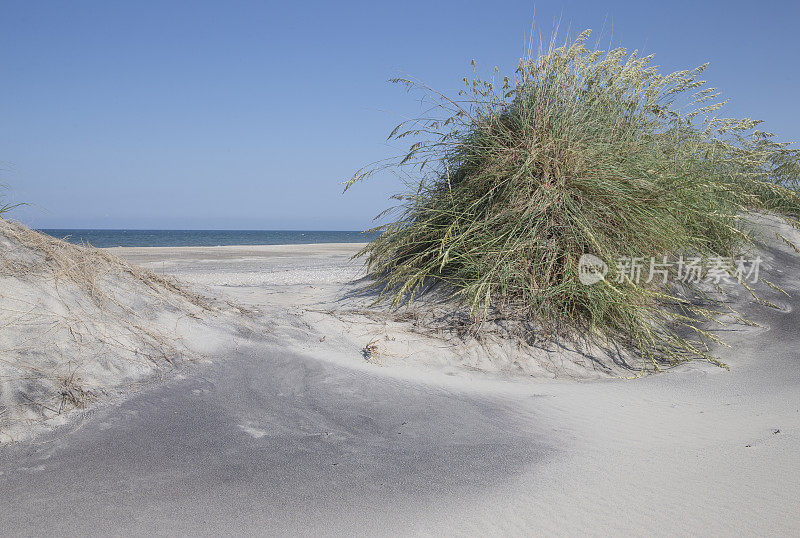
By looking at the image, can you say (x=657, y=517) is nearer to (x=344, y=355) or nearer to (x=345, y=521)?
(x=345, y=521)

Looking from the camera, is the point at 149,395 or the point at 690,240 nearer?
the point at 149,395

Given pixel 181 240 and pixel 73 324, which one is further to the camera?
pixel 181 240

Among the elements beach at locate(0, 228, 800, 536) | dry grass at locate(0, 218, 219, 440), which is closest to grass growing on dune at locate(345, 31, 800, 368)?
beach at locate(0, 228, 800, 536)

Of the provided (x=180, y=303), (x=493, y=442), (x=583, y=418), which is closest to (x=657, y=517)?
(x=493, y=442)

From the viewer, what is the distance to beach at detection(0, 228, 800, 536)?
1.82 metres

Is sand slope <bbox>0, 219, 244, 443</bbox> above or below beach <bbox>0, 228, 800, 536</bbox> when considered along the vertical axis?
above

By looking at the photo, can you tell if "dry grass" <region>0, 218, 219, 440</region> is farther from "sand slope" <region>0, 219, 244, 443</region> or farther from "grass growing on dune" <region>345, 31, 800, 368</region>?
"grass growing on dune" <region>345, 31, 800, 368</region>

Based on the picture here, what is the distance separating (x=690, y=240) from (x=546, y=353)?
1942 mm

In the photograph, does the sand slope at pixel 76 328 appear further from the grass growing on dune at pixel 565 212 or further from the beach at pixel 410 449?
the grass growing on dune at pixel 565 212

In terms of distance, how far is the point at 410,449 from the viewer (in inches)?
94.1

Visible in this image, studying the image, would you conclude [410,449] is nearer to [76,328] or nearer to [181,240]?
[76,328]

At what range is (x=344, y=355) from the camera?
352 cm

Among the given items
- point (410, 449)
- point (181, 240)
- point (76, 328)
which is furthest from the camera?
point (181, 240)

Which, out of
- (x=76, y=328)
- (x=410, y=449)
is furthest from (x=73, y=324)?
(x=410, y=449)
